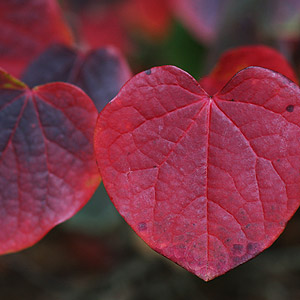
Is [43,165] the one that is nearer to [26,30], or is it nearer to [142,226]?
[142,226]

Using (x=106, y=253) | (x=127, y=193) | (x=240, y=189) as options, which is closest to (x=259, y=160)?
(x=240, y=189)

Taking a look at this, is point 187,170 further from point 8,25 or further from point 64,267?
point 64,267

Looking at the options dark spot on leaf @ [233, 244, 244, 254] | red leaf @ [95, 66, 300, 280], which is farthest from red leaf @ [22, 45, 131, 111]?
dark spot on leaf @ [233, 244, 244, 254]

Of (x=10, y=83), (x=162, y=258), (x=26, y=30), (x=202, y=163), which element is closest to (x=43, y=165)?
(x=10, y=83)

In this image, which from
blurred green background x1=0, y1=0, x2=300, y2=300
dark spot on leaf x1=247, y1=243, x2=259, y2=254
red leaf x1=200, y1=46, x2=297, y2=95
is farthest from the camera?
blurred green background x1=0, y1=0, x2=300, y2=300

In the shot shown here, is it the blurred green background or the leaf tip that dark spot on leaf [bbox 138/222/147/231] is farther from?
the blurred green background
